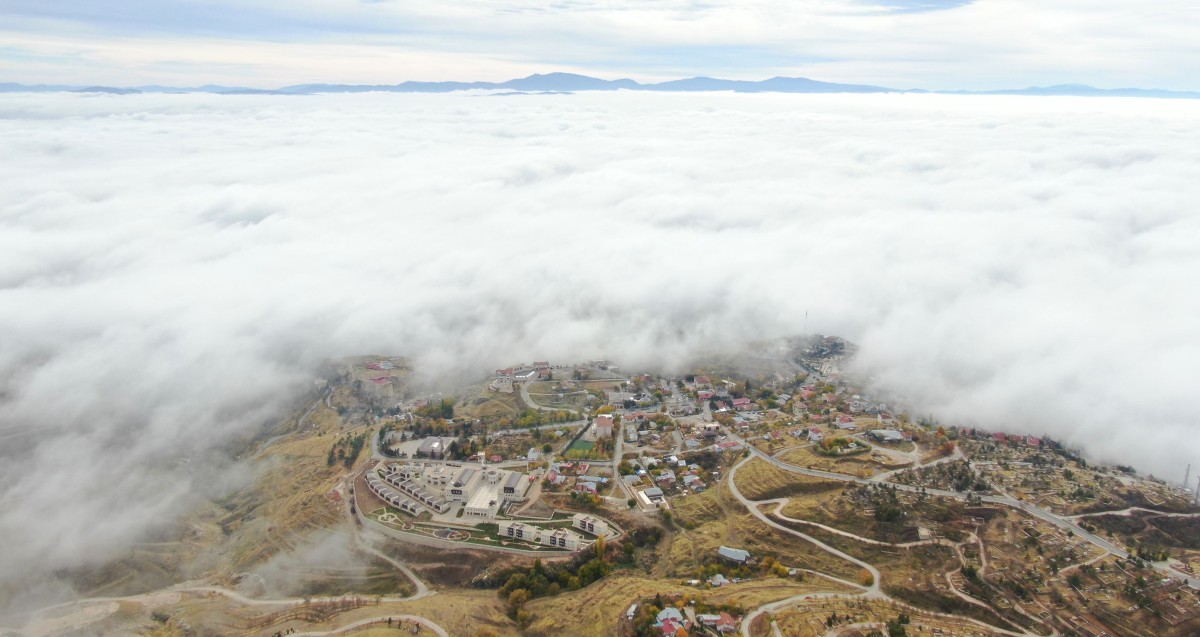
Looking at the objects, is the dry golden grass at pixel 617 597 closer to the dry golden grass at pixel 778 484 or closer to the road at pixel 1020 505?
the dry golden grass at pixel 778 484

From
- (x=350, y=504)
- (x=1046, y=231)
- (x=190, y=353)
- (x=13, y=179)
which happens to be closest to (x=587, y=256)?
(x=190, y=353)

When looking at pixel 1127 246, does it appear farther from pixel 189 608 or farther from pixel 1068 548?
pixel 189 608

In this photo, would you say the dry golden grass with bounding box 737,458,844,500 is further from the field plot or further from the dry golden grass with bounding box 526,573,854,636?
the field plot

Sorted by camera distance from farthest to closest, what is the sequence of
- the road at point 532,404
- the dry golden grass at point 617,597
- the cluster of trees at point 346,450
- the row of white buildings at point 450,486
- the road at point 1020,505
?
1. the road at point 532,404
2. the cluster of trees at point 346,450
3. the row of white buildings at point 450,486
4. the road at point 1020,505
5. the dry golden grass at point 617,597

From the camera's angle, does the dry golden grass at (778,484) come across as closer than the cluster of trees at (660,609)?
No

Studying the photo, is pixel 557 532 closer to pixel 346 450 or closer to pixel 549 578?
pixel 549 578

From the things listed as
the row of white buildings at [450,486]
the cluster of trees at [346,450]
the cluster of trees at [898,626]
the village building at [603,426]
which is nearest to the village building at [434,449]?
the row of white buildings at [450,486]
